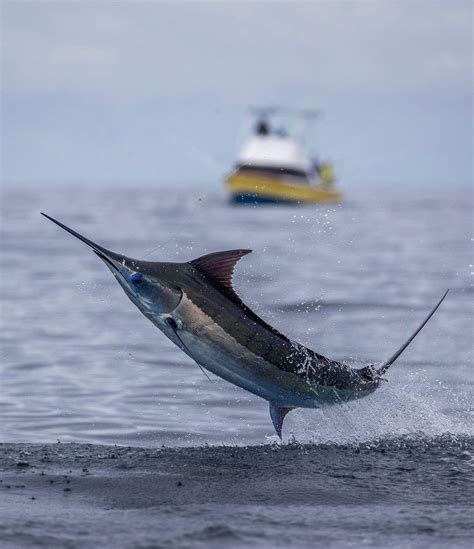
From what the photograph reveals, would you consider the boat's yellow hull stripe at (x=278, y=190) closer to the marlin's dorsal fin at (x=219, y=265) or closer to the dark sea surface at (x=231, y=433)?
the dark sea surface at (x=231, y=433)

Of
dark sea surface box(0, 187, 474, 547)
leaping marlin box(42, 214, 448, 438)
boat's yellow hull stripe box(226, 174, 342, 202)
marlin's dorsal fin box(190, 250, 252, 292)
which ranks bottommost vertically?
dark sea surface box(0, 187, 474, 547)

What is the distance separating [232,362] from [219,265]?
1.92ft

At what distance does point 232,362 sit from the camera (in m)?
7.05

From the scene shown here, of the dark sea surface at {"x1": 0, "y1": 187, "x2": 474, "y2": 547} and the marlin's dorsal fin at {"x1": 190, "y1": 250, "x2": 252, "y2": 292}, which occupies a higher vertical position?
the marlin's dorsal fin at {"x1": 190, "y1": 250, "x2": 252, "y2": 292}

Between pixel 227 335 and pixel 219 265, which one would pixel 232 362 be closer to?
pixel 227 335

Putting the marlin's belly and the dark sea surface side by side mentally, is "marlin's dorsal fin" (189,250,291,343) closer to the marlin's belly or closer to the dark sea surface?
the marlin's belly

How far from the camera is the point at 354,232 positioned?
4712 centimetres

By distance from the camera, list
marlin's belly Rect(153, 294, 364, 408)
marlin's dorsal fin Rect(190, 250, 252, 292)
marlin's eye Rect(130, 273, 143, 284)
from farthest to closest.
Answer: marlin's dorsal fin Rect(190, 250, 252, 292), marlin's belly Rect(153, 294, 364, 408), marlin's eye Rect(130, 273, 143, 284)

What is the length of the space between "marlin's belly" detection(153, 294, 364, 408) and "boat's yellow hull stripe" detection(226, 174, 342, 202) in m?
54.4

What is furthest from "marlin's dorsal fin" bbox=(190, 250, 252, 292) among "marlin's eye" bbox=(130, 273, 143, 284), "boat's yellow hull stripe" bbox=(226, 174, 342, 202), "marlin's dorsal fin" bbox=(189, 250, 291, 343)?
"boat's yellow hull stripe" bbox=(226, 174, 342, 202)

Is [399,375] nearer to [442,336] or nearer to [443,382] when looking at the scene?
[443,382]

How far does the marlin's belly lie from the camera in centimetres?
683

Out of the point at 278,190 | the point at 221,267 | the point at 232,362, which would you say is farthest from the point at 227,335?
the point at 278,190

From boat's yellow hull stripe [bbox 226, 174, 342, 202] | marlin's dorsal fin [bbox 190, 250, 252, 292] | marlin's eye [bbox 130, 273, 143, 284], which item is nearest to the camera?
marlin's eye [bbox 130, 273, 143, 284]
